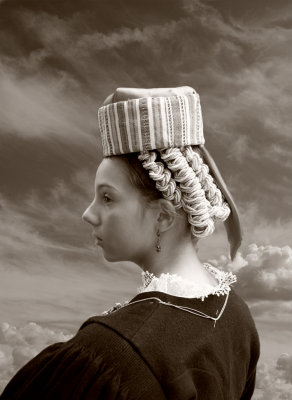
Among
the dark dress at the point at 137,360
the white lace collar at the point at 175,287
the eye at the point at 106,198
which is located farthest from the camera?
the eye at the point at 106,198

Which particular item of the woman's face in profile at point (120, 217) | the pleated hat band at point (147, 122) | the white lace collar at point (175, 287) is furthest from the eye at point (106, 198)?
the white lace collar at point (175, 287)

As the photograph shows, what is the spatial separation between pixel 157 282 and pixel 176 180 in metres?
0.33

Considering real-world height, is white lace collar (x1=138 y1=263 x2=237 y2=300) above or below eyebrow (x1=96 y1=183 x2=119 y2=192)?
below

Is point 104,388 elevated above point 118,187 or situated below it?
below

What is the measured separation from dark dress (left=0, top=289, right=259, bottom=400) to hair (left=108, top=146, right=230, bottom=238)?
26cm

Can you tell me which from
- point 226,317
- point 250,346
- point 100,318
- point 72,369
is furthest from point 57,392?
point 250,346

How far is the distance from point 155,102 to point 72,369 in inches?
34.8

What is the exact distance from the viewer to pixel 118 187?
2.31 meters

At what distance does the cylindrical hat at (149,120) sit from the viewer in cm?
234

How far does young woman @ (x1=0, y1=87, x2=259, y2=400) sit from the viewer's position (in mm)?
Result: 2078

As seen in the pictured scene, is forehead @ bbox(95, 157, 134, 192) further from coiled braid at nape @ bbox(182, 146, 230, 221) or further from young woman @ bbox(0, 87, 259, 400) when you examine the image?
coiled braid at nape @ bbox(182, 146, 230, 221)

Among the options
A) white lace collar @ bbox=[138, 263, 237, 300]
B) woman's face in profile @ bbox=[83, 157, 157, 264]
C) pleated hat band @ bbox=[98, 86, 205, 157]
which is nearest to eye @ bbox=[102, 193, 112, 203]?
woman's face in profile @ bbox=[83, 157, 157, 264]

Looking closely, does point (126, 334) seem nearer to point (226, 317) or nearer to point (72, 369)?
point (72, 369)

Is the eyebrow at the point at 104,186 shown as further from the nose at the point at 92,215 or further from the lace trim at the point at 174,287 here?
the lace trim at the point at 174,287
